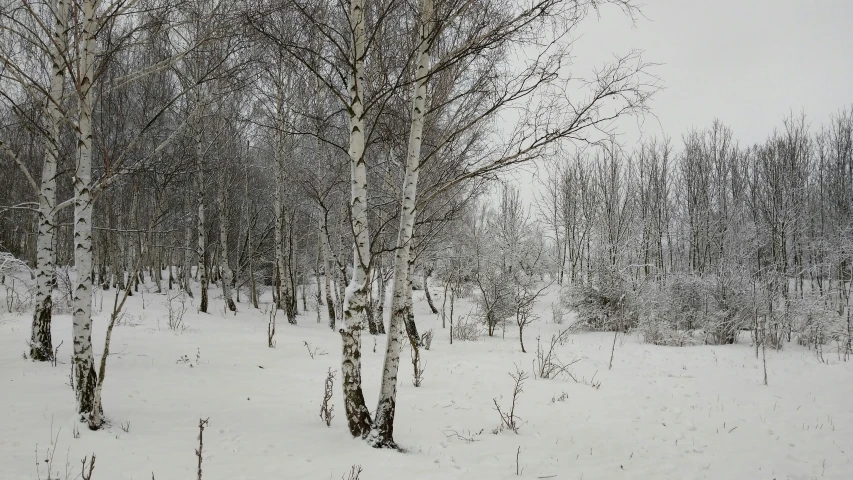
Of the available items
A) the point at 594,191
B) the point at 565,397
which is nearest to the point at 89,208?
the point at 565,397

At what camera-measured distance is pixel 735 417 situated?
6.03 m

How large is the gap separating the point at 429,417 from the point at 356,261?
8.07 ft

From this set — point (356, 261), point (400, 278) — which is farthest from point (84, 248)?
point (400, 278)

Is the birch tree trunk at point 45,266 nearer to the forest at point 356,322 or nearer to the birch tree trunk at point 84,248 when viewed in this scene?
the forest at point 356,322

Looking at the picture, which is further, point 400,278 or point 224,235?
point 224,235

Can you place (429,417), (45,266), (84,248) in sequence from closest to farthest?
(84,248) → (429,417) → (45,266)

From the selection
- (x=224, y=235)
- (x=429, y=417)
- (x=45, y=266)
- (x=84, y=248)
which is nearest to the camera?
(x=84, y=248)

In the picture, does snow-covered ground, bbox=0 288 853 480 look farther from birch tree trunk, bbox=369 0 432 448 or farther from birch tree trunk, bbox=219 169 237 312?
birch tree trunk, bbox=219 169 237 312

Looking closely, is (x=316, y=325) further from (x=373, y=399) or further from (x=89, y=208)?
(x=89, y=208)

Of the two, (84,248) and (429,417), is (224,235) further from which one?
(429,417)

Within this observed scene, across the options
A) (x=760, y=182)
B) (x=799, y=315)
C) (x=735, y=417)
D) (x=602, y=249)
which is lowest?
(x=735, y=417)

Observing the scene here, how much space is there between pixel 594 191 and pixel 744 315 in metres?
15.7

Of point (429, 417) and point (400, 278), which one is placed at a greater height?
point (400, 278)

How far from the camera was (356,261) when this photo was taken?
4254 millimetres
